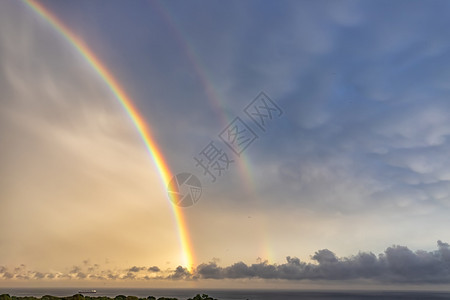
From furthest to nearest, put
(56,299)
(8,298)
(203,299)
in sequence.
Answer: (203,299), (56,299), (8,298)

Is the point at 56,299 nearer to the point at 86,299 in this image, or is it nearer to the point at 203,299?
the point at 86,299

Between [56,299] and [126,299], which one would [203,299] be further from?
[56,299]

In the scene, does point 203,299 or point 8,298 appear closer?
point 8,298

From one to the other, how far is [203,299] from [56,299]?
2705cm

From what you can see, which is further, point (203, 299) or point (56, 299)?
point (203, 299)

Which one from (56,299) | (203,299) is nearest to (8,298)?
(56,299)

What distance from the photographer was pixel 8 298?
197 ft

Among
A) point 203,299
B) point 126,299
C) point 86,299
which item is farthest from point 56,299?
point 203,299

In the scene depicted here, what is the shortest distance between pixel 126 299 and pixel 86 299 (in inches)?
430

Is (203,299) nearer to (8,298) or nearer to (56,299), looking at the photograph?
(56,299)

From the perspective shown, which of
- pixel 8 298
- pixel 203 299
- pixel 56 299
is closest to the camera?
pixel 8 298

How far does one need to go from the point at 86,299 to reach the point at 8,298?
1293 cm

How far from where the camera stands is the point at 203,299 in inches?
2990

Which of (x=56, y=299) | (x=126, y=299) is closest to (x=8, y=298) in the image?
(x=56, y=299)
